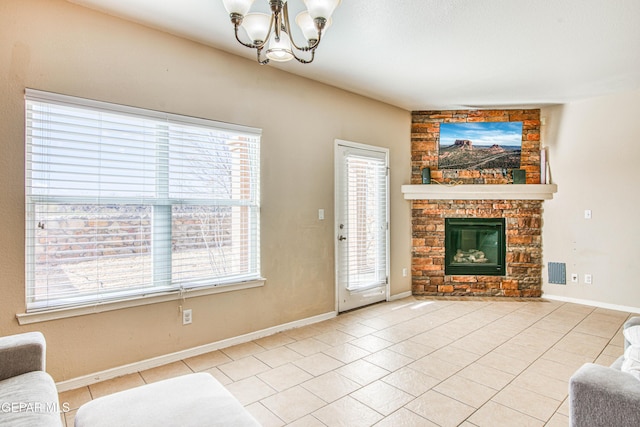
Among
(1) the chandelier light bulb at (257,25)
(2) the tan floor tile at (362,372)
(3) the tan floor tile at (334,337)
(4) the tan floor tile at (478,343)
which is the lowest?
(2) the tan floor tile at (362,372)

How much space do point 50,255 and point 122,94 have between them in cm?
123

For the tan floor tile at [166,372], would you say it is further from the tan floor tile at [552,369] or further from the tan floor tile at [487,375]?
the tan floor tile at [552,369]

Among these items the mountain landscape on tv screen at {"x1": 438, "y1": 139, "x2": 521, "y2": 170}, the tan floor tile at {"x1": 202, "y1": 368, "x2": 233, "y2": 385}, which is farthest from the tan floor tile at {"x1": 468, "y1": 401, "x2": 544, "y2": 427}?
the mountain landscape on tv screen at {"x1": 438, "y1": 139, "x2": 521, "y2": 170}

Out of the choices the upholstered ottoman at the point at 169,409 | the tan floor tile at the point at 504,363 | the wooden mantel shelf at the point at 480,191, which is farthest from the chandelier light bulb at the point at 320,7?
the wooden mantel shelf at the point at 480,191

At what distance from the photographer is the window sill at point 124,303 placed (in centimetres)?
233

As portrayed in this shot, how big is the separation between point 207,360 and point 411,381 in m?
1.60

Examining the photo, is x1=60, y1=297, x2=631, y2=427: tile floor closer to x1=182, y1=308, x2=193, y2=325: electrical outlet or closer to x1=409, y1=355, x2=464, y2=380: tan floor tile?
x1=409, y1=355, x2=464, y2=380: tan floor tile

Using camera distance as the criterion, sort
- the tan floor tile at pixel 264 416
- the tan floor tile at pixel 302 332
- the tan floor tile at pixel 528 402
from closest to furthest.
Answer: the tan floor tile at pixel 264 416, the tan floor tile at pixel 528 402, the tan floor tile at pixel 302 332

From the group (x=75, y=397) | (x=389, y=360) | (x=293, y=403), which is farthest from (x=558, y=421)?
(x=75, y=397)

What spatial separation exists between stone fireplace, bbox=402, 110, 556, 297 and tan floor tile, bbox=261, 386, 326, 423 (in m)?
3.11

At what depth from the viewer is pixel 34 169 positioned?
2.33m

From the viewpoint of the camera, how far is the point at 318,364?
2852 millimetres

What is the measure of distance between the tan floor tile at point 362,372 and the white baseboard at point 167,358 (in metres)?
0.98

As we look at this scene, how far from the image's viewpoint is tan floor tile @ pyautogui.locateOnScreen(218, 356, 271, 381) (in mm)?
2672
